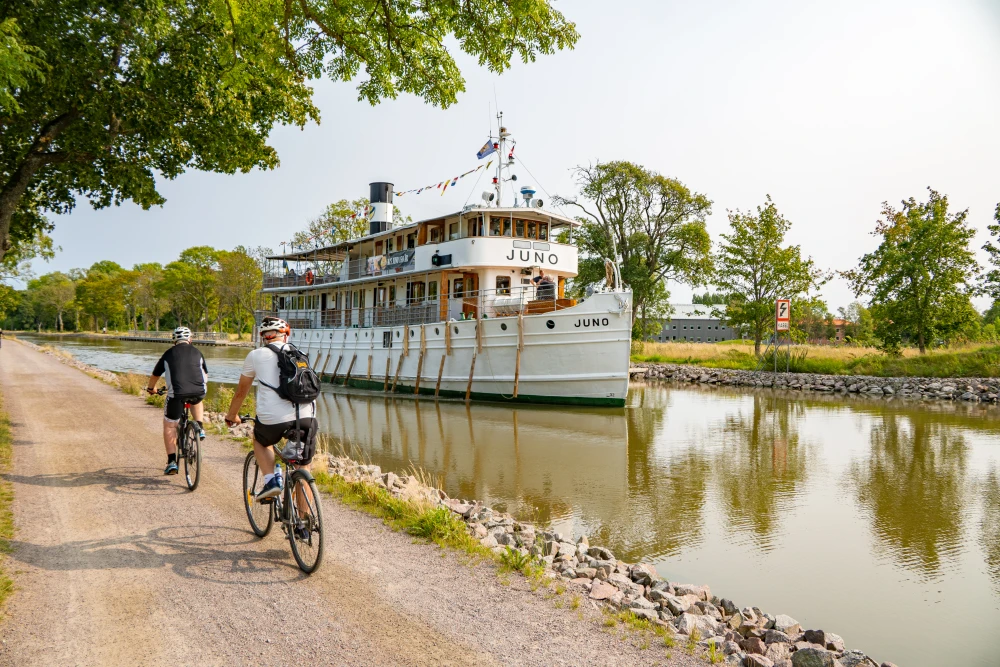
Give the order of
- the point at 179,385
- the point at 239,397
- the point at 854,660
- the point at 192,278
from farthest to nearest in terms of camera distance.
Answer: the point at 192,278 → the point at 179,385 → the point at 239,397 → the point at 854,660

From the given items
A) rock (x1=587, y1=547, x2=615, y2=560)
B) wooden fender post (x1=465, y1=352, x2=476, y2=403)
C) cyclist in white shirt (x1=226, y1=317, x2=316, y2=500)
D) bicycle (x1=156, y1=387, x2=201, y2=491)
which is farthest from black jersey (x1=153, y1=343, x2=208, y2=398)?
wooden fender post (x1=465, y1=352, x2=476, y2=403)

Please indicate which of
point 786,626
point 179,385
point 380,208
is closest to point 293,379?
point 179,385

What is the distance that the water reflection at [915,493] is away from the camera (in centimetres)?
758

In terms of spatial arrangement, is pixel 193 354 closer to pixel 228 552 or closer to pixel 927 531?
pixel 228 552

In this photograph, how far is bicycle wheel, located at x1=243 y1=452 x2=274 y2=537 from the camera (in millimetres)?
5695

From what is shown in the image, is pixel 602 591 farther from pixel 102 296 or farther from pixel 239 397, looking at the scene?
pixel 102 296

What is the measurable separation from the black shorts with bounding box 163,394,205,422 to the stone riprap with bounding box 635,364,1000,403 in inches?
1000

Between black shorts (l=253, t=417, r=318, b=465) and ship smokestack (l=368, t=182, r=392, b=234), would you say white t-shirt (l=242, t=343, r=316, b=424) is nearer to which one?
black shorts (l=253, t=417, r=318, b=465)

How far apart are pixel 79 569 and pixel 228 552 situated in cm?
107

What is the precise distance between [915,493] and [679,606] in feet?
24.6

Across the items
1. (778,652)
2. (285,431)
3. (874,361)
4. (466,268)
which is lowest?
(778,652)

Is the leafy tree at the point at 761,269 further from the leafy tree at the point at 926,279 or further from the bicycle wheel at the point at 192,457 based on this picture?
the bicycle wheel at the point at 192,457

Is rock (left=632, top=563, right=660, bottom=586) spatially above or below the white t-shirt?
below

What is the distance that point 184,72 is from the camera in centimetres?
996
